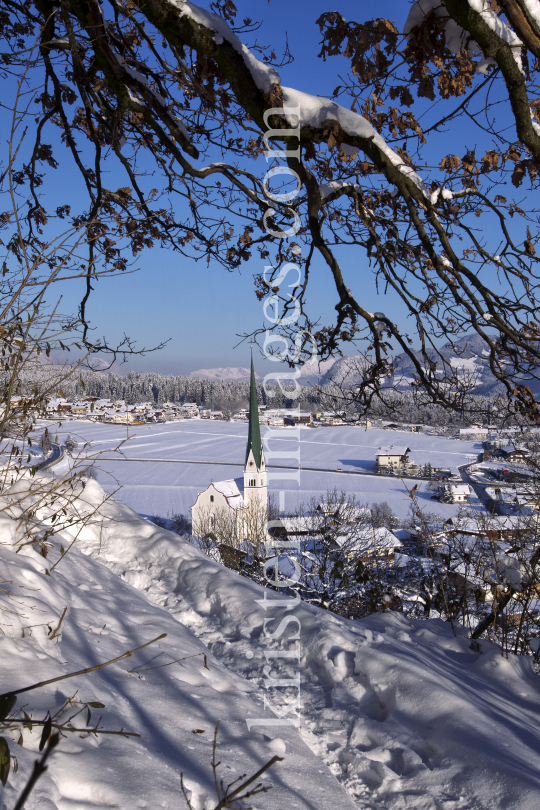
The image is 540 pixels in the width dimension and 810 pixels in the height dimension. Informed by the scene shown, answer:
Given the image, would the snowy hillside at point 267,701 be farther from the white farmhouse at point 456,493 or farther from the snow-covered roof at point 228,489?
the white farmhouse at point 456,493

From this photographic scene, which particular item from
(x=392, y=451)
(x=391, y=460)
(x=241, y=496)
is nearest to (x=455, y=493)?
(x=241, y=496)

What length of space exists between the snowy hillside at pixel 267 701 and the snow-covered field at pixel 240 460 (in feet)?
51.0

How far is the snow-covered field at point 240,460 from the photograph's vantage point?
31.0 metres

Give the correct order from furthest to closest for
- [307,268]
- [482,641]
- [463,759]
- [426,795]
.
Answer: [307,268] < [482,641] < [463,759] < [426,795]

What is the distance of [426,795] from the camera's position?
5.12 ft

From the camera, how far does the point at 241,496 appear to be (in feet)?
88.9

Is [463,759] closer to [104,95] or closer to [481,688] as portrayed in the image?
[481,688]

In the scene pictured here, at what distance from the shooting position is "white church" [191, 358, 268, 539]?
77.1 feet

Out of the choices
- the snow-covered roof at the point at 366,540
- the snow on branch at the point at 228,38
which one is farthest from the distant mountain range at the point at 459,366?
the snow-covered roof at the point at 366,540

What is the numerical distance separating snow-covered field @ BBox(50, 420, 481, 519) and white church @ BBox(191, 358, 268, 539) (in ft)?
4.90

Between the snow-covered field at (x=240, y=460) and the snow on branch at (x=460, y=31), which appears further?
the snow-covered field at (x=240, y=460)

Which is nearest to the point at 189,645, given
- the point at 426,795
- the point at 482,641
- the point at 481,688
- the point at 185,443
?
the point at 426,795

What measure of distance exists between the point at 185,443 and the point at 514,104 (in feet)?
180

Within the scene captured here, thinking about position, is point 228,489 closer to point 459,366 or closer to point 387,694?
point 459,366
